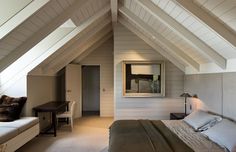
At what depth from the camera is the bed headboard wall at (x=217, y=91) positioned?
3.41 metres

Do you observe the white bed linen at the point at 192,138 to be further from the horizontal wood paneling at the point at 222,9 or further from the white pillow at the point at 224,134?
the horizontal wood paneling at the point at 222,9

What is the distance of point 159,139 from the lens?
9.41 ft

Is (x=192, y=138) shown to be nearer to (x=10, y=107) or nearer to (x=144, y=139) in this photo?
(x=144, y=139)

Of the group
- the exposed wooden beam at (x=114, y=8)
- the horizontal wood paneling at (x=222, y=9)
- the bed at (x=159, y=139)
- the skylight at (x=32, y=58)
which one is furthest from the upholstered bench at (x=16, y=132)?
the horizontal wood paneling at (x=222, y=9)

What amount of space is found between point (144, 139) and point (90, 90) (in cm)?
655

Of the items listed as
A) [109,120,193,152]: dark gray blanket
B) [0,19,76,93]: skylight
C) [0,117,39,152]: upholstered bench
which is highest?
[0,19,76,93]: skylight

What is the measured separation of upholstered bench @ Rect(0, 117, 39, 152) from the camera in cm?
343

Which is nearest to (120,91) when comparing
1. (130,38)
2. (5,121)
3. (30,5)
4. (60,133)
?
(130,38)

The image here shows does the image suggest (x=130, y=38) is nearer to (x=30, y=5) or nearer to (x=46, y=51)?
(x=46, y=51)

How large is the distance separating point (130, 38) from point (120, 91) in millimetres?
1457

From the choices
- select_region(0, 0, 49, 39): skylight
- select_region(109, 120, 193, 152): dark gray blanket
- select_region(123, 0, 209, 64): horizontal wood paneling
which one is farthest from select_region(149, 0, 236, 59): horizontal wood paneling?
select_region(0, 0, 49, 39): skylight

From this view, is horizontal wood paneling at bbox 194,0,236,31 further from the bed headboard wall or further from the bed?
the bed

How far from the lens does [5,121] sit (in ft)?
13.8

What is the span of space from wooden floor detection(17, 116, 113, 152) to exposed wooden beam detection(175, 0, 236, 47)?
2896 millimetres
